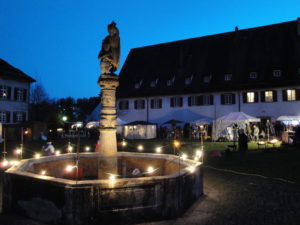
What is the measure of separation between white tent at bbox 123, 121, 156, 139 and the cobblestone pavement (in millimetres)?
23935

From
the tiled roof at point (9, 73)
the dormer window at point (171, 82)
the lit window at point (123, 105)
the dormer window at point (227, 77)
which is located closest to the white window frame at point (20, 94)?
the tiled roof at point (9, 73)

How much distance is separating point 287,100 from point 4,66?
112 ft

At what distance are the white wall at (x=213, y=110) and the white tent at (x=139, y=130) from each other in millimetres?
3834

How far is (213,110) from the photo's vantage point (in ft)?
111

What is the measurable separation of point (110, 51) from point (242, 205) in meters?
5.39

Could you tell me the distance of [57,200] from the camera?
5.00m

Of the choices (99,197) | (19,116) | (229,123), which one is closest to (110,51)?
(99,197)

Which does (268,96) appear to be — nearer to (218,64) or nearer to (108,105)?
(218,64)

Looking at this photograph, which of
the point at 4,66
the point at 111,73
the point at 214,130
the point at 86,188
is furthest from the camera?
the point at 4,66

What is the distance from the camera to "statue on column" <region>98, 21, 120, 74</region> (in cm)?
836

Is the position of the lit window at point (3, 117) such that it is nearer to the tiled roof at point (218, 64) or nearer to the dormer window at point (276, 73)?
the tiled roof at point (218, 64)

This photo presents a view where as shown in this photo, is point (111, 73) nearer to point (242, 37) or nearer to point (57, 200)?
point (57, 200)

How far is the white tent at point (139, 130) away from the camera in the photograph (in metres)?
33.1

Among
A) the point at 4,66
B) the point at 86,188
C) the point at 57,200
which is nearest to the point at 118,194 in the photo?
the point at 86,188
